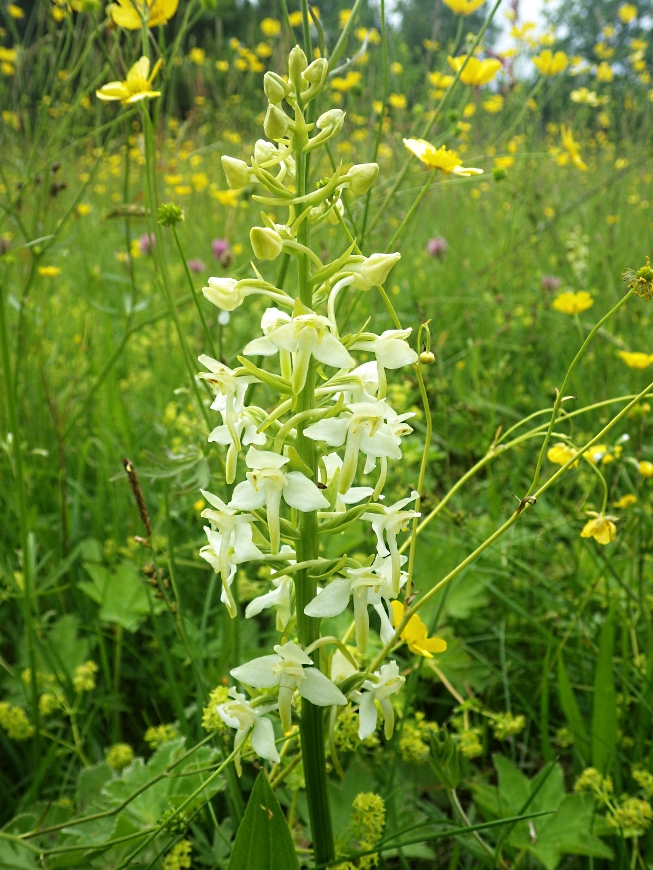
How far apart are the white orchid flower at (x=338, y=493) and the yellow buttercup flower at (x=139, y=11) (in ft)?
3.40

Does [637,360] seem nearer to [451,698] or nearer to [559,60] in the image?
[451,698]

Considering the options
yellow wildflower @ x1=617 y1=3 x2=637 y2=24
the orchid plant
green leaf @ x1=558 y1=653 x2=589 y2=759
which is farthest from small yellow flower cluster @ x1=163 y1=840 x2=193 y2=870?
yellow wildflower @ x1=617 y1=3 x2=637 y2=24

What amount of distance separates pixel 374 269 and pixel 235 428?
0.86 feet

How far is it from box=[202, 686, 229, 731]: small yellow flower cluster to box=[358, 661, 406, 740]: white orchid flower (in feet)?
0.79

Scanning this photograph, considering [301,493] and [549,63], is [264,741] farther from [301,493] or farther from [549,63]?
[549,63]

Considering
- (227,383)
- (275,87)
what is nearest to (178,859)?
(227,383)

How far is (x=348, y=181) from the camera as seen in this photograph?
35.1 inches

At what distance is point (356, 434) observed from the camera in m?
0.84

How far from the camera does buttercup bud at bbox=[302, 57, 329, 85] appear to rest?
872mm

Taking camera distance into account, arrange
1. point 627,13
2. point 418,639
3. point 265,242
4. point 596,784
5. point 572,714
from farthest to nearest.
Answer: point 627,13
point 572,714
point 596,784
point 418,639
point 265,242

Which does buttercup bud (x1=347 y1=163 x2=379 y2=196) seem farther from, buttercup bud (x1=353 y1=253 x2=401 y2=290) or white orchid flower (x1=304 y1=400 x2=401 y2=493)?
white orchid flower (x1=304 y1=400 x2=401 y2=493)

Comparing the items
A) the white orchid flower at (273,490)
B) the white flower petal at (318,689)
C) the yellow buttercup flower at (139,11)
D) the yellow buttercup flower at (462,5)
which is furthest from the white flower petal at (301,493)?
the yellow buttercup flower at (462,5)

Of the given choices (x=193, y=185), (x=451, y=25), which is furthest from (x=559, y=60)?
(x=451, y=25)

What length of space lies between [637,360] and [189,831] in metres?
1.45
